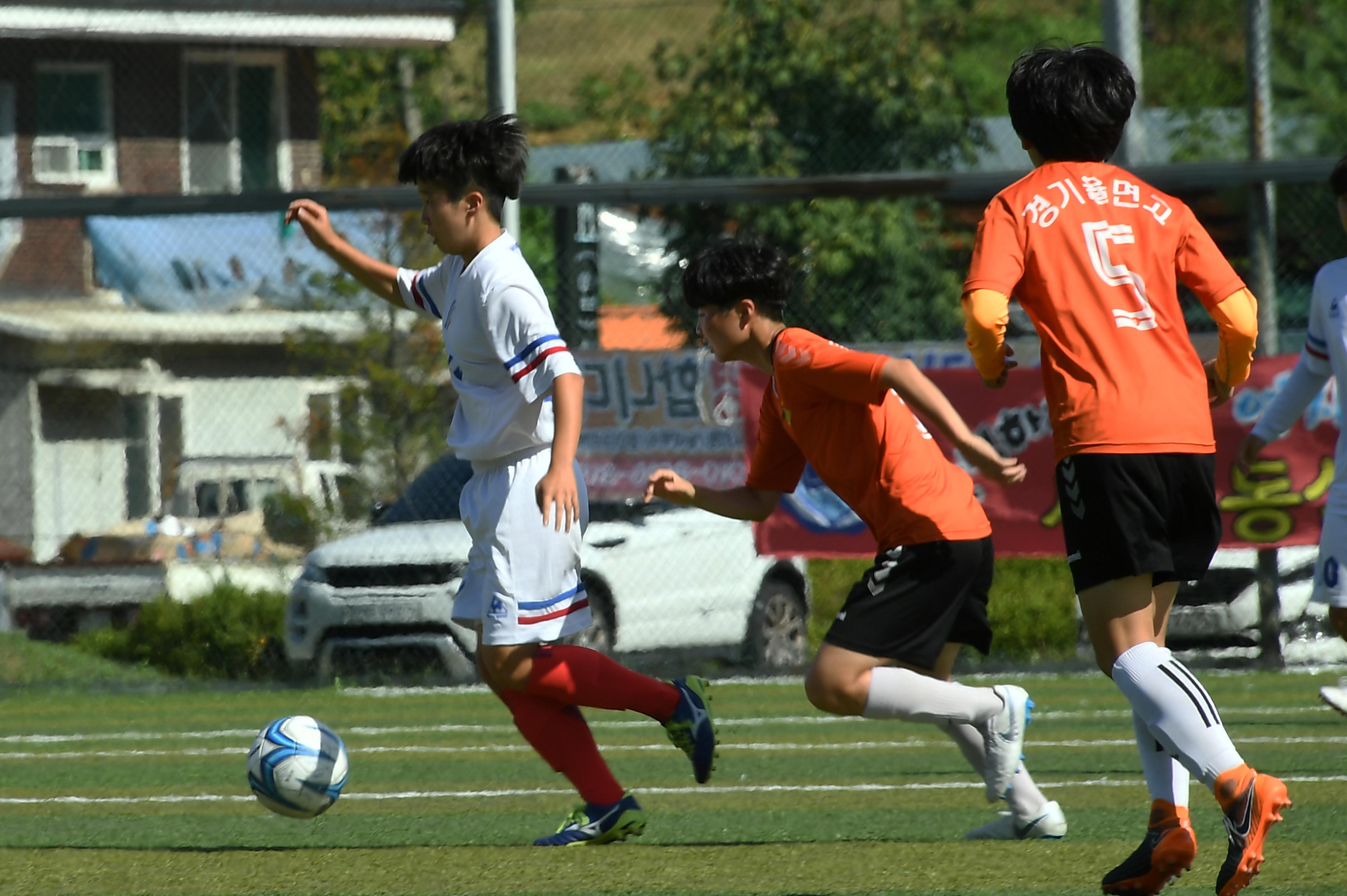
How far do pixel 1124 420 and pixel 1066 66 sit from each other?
804 millimetres

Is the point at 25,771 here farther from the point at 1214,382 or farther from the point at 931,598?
the point at 1214,382

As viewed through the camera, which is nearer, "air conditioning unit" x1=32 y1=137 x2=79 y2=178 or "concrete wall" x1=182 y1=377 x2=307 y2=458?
"concrete wall" x1=182 y1=377 x2=307 y2=458

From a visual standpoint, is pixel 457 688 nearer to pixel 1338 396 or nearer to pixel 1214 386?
pixel 1338 396

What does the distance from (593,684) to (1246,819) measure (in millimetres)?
2014

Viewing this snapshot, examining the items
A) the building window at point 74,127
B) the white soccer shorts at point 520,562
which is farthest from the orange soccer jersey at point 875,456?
the building window at point 74,127

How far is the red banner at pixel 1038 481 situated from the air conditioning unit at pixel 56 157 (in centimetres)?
1002

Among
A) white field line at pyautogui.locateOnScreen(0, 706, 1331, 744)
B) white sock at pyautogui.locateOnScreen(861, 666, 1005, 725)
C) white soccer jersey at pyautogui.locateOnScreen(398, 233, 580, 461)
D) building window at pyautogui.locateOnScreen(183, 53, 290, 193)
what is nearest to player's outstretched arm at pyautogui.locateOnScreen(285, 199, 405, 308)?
white soccer jersey at pyautogui.locateOnScreen(398, 233, 580, 461)

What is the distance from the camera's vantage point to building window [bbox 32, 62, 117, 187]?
17906 mm

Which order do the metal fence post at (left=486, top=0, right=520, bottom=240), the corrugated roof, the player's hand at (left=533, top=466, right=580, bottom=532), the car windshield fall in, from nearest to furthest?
the player's hand at (left=533, top=466, right=580, bottom=532) → the metal fence post at (left=486, top=0, right=520, bottom=240) → the car windshield → the corrugated roof

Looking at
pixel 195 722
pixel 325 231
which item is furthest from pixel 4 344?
pixel 325 231

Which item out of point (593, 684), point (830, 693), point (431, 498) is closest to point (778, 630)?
point (431, 498)

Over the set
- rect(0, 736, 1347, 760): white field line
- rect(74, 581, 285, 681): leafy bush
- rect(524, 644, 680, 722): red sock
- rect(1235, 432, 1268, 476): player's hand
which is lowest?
rect(74, 581, 285, 681): leafy bush

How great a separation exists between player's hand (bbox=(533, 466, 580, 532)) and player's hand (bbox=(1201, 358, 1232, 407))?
1522 millimetres

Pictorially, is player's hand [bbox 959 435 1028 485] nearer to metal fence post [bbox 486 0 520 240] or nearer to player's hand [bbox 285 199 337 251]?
player's hand [bbox 285 199 337 251]
